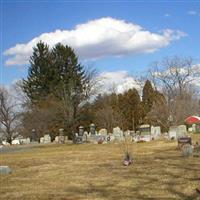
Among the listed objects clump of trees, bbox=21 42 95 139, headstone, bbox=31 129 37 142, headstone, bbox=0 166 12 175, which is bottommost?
headstone, bbox=0 166 12 175

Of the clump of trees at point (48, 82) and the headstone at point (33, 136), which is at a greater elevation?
the clump of trees at point (48, 82)

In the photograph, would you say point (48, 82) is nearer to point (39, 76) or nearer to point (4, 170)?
point (39, 76)

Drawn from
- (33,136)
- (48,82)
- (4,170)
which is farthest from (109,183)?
(48,82)

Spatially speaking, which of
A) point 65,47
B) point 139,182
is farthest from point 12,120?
point 139,182

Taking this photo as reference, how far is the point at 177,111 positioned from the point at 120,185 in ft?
189

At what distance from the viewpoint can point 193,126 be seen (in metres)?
61.1

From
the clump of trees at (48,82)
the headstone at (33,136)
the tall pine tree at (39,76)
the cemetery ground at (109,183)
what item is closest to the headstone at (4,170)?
the cemetery ground at (109,183)

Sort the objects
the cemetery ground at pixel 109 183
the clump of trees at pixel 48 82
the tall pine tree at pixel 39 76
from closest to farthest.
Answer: the cemetery ground at pixel 109 183, the clump of trees at pixel 48 82, the tall pine tree at pixel 39 76

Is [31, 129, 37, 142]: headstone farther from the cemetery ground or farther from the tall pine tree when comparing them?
the cemetery ground

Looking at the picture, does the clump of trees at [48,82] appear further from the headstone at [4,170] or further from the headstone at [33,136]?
the headstone at [4,170]

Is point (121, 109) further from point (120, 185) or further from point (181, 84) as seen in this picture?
point (120, 185)

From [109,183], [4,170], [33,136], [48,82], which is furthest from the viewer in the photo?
[48,82]

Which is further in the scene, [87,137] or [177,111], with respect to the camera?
[177,111]

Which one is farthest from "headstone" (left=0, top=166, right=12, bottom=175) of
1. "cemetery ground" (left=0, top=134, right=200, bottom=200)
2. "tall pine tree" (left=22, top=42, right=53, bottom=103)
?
"tall pine tree" (left=22, top=42, right=53, bottom=103)
